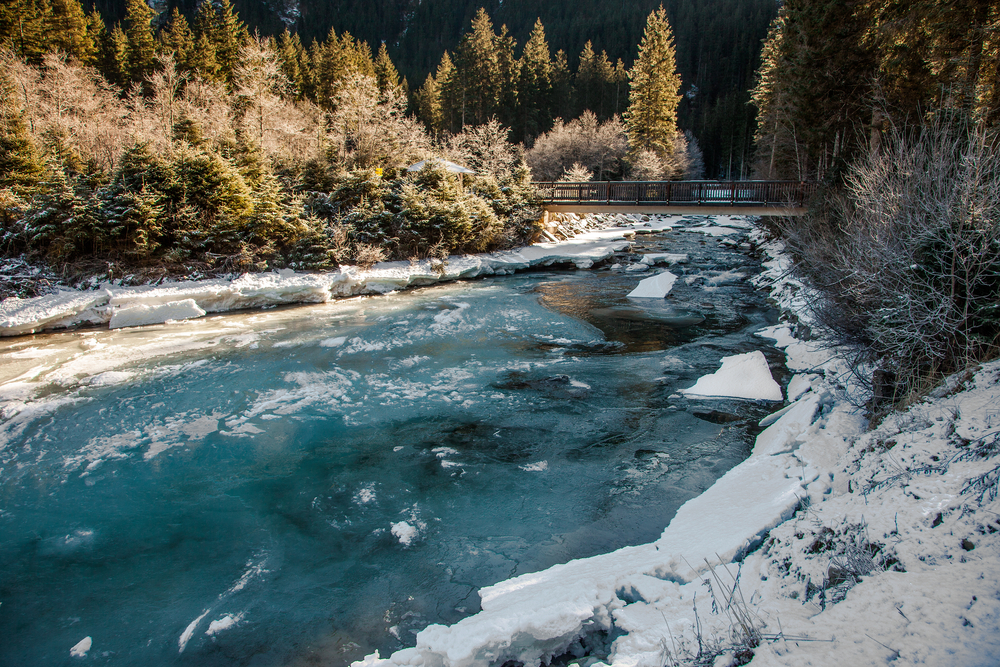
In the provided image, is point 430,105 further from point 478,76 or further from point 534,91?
point 534,91

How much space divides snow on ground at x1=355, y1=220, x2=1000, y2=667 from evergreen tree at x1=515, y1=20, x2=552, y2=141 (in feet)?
190

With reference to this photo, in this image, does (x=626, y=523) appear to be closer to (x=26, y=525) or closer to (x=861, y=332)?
(x=861, y=332)

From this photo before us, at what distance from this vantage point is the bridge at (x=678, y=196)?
21391mm

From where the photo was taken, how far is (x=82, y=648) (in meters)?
4.65

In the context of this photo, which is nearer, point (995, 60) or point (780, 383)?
point (780, 383)

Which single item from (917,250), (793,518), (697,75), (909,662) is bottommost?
(793,518)

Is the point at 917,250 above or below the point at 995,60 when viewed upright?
below

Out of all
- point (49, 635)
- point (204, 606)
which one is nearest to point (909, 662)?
point (204, 606)

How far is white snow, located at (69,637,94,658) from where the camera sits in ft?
15.1

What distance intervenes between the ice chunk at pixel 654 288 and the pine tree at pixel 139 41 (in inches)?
1983

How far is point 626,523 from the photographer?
6.08m

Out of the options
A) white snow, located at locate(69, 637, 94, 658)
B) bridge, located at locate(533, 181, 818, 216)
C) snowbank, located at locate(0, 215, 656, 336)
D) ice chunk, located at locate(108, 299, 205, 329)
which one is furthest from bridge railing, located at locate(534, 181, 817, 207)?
white snow, located at locate(69, 637, 94, 658)

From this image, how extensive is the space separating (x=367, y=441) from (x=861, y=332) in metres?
7.52

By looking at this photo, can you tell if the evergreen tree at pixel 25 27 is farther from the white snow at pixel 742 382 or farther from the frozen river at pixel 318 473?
the white snow at pixel 742 382
